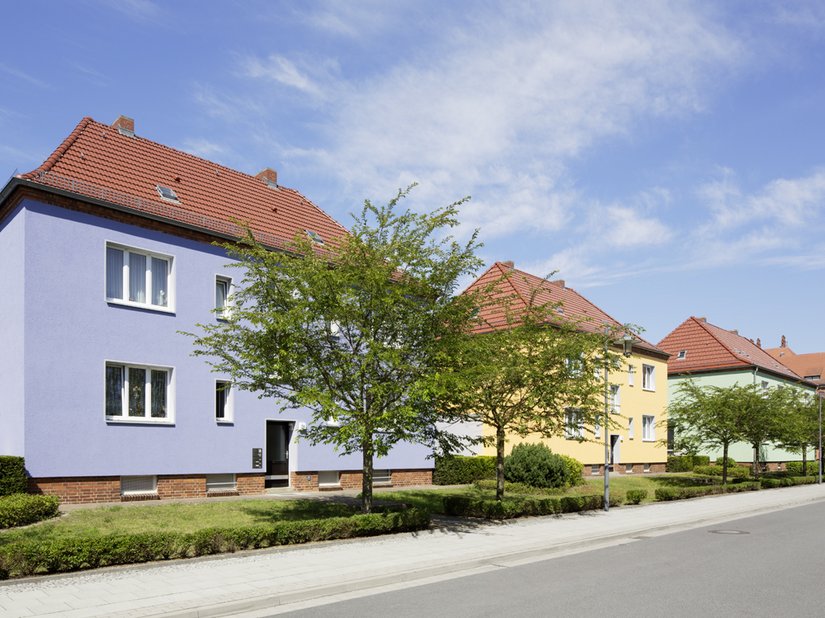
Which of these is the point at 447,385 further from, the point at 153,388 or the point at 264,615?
the point at 153,388

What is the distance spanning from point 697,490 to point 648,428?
1572 cm

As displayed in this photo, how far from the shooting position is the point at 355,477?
78.6 ft

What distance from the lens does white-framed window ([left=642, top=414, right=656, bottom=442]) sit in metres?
40.9

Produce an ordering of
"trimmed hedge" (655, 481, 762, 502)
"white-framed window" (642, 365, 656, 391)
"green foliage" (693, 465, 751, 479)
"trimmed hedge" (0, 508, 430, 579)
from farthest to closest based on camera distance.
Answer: "green foliage" (693, 465, 751, 479), "white-framed window" (642, 365, 656, 391), "trimmed hedge" (655, 481, 762, 502), "trimmed hedge" (0, 508, 430, 579)

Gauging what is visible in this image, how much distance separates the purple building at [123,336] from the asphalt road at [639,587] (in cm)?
1013

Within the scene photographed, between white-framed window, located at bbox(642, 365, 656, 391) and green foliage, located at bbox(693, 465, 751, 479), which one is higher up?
white-framed window, located at bbox(642, 365, 656, 391)

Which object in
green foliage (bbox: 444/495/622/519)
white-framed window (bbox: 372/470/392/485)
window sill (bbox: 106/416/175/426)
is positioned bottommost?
white-framed window (bbox: 372/470/392/485)

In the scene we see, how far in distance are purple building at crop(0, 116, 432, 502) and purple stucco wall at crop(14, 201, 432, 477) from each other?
0.03 metres

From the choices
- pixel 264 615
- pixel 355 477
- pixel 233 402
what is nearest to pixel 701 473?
pixel 355 477

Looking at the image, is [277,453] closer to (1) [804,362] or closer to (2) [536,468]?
(2) [536,468]

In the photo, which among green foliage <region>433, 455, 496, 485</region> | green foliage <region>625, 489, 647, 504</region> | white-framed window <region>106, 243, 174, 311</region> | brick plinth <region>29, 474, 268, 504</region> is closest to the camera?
brick plinth <region>29, 474, 268, 504</region>

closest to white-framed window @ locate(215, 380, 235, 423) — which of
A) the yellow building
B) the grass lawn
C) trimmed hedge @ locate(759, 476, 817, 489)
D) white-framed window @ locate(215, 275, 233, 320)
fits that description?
white-framed window @ locate(215, 275, 233, 320)

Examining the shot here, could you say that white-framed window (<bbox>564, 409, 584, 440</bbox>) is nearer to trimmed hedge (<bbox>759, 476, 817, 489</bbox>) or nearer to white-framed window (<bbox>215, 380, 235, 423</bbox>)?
white-framed window (<bbox>215, 380, 235, 423</bbox>)

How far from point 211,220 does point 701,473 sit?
33.9m
